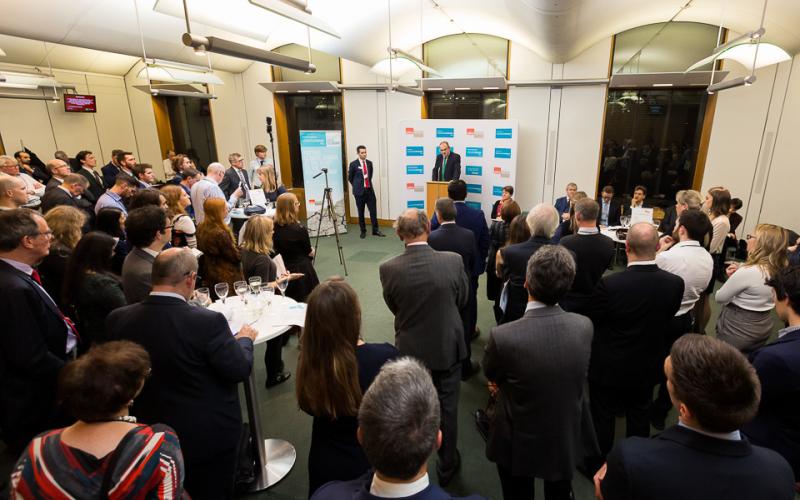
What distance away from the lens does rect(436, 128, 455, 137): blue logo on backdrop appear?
8250mm

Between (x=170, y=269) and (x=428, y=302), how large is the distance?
1.34m

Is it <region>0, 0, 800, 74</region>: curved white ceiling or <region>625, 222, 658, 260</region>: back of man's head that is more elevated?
<region>0, 0, 800, 74</region>: curved white ceiling

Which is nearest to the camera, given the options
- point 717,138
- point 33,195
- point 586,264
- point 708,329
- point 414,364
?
point 414,364

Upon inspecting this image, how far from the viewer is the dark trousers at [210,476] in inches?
75.2

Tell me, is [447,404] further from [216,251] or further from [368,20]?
[368,20]

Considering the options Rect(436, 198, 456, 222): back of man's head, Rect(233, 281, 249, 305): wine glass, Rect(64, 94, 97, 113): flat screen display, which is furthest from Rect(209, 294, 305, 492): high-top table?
Rect(64, 94, 97, 113): flat screen display

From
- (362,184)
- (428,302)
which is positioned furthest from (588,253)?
(362,184)

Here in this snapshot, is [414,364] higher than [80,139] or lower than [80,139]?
lower

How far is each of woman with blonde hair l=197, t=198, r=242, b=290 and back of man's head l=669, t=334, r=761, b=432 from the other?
9.85ft

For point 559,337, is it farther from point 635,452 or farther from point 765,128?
point 765,128

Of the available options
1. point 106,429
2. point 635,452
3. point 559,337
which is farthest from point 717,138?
point 106,429

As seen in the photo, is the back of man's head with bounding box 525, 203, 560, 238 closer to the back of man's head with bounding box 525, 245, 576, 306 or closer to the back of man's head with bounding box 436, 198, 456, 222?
the back of man's head with bounding box 436, 198, 456, 222

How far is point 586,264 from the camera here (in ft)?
9.48

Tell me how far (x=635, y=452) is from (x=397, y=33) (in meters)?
7.14
